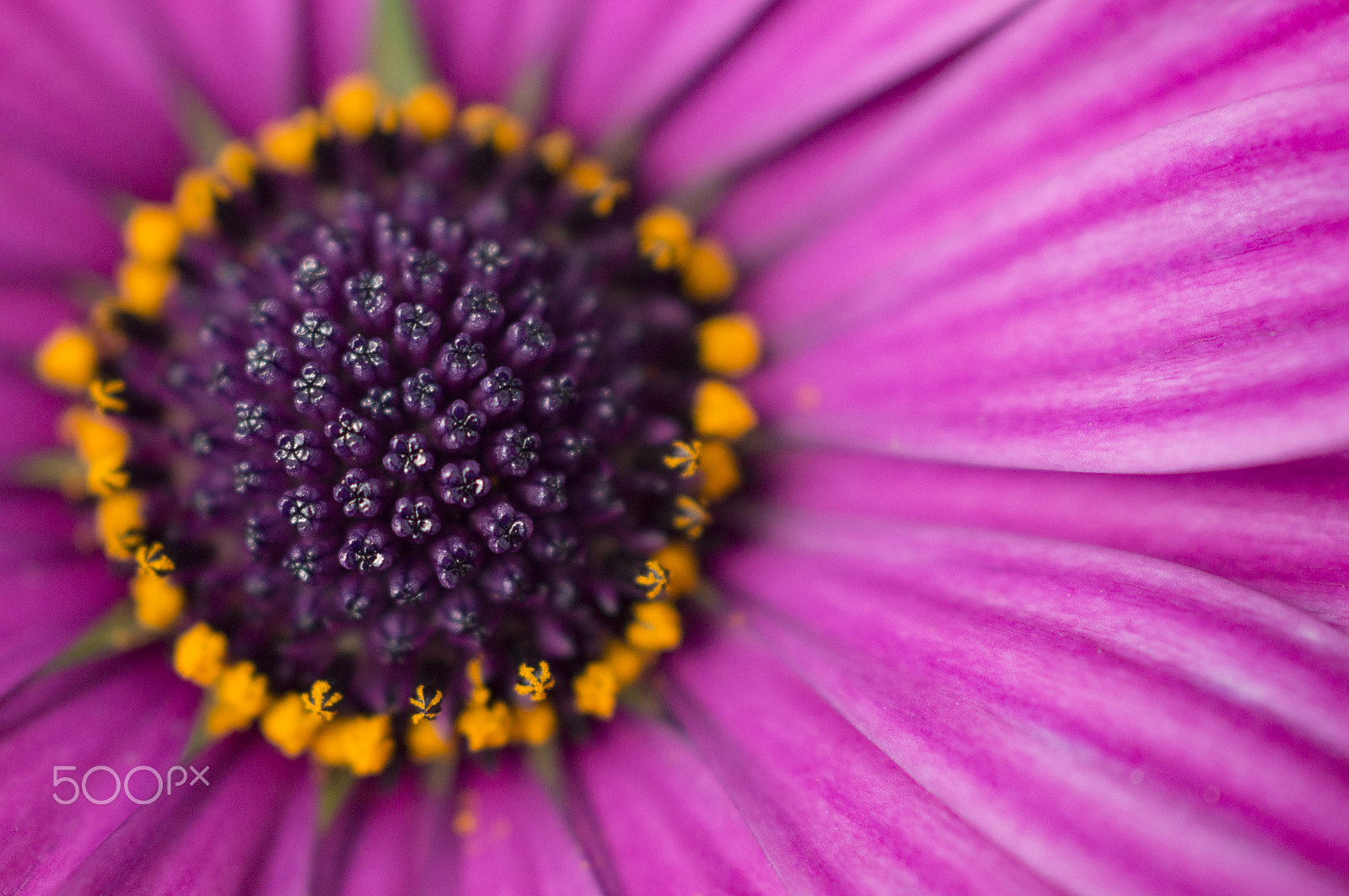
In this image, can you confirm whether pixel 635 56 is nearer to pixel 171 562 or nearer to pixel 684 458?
pixel 684 458

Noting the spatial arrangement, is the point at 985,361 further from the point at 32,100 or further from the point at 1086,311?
the point at 32,100

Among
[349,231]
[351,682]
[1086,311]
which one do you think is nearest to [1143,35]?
[1086,311]

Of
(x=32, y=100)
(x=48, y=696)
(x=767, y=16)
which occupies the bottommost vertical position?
(x=48, y=696)

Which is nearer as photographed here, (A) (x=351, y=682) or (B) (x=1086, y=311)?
(B) (x=1086, y=311)

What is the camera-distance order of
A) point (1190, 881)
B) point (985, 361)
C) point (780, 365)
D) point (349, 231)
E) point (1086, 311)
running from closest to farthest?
point (1190, 881)
point (1086, 311)
point (985, 361)
point (349, 231)
point (780, 365)

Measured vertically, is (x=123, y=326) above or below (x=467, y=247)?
below

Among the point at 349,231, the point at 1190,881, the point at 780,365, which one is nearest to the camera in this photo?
the point at 1190,881

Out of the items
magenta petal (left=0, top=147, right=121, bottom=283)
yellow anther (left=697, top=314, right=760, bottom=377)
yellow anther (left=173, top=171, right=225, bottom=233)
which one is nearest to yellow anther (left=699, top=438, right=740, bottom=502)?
yellow anther (left=697, top=314, right=760, bottom=377)

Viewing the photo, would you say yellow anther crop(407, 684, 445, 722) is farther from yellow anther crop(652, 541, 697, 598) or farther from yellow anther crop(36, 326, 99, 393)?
yellow anther crop(36, 326, 99, 393)
